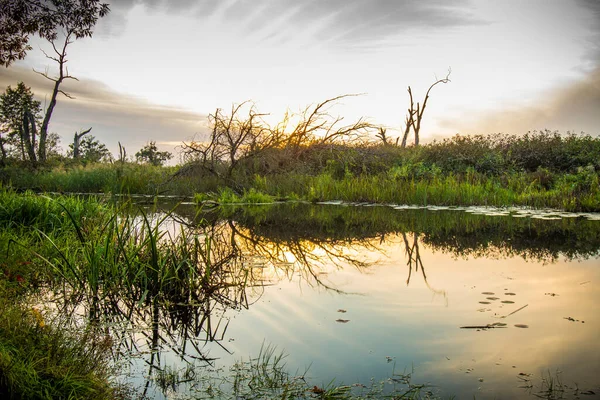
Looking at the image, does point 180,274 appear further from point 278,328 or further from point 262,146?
point 262,146

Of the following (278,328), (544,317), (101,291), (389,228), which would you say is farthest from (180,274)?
(389,228)

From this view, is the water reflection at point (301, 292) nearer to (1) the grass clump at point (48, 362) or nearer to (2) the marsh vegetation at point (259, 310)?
(2) the marsh vegetation at point (259, 310)

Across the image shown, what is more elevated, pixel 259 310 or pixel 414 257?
pixel 414 257

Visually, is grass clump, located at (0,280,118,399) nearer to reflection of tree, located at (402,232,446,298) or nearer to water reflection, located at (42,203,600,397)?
water reflection, located at (42,203,600,397)

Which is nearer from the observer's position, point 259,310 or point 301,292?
point 259,310

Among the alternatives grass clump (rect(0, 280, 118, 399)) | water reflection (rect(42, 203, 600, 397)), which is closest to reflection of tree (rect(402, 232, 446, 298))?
water reflection (rect(42, 203, 600, 397))

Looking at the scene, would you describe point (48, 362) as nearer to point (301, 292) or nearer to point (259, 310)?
point (259, 310)

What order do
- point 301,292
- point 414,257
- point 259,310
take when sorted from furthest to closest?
point 414,257, point 301,292, point 259,310

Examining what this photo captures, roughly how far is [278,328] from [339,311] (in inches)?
23.1

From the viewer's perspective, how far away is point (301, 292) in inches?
167

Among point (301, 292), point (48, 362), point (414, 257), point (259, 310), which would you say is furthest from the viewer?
point (414, 257)

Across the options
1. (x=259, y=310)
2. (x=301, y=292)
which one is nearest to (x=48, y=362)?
(x=259, y=310)

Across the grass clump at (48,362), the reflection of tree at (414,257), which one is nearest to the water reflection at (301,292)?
the reflection of tree at (414,257)

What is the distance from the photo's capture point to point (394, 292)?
13.9ft
